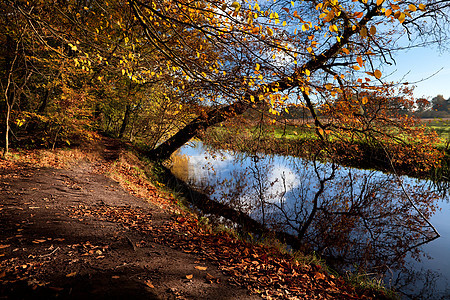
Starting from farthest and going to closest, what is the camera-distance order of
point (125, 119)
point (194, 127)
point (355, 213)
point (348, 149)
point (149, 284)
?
1. point (125, 119)
2. point (194, 127)
3. point (348, 149)
4. point (355, 213)
5. point (149, 284)

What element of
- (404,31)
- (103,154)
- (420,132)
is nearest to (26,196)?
(103,154)

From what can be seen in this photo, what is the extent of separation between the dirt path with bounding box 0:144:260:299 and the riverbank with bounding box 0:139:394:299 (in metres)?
0.01

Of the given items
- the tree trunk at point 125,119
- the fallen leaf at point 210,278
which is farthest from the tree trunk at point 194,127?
the fallen leaf at point 210,278

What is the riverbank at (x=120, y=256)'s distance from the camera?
8.77 ft

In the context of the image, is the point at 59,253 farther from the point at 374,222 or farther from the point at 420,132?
the point at 420,132

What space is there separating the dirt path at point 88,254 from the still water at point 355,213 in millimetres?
4441

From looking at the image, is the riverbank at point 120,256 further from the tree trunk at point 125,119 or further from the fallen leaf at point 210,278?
the tree trunk at point 125,119

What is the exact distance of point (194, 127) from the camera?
1214 cm

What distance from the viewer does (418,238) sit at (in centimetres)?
700

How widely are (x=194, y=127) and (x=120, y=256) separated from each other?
918 cm

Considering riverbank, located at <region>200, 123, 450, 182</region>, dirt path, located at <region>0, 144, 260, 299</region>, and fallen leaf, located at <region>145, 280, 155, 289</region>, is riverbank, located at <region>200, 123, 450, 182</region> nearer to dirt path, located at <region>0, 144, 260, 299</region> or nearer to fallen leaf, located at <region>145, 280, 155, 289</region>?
dirt path, located at <region>0, 144, 260, 299</region>

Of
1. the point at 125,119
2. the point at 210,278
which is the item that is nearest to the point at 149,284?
the point at 210,278

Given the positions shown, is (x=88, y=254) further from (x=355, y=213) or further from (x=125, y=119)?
(x=125, y=119)

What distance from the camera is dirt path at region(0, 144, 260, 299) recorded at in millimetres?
2555
